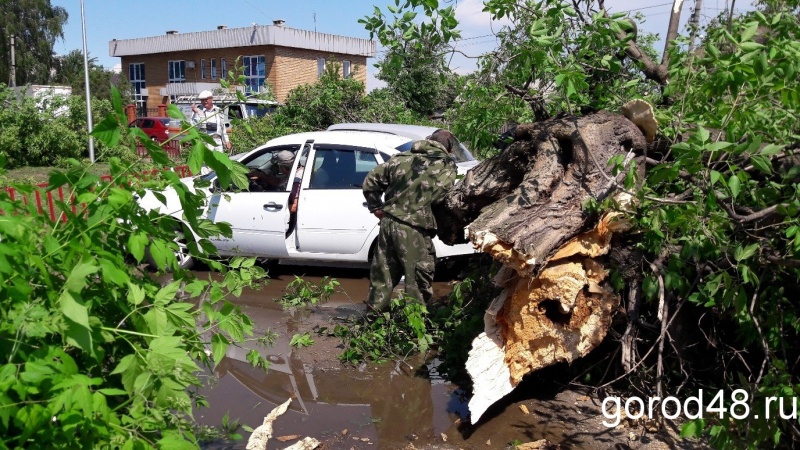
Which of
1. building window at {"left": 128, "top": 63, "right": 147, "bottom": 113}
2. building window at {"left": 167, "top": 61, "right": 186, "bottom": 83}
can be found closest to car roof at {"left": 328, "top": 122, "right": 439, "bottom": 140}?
building window at {"left": 167, "top": 61, "right": 186, "bottom": 83}

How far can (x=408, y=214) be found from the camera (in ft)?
21.6

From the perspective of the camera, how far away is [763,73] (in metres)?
3.62

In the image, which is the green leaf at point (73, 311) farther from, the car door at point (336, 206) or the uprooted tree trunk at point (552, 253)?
the car door at point (336, 206)

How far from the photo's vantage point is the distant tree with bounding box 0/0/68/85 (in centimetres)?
5631

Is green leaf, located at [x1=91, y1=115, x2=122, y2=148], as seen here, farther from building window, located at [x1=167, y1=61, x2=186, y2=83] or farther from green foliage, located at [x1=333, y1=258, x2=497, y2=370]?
building window, located at [x1=167, y1=61, x2=186, y2=83]

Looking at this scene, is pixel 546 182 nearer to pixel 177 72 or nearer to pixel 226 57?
pixel 226 57

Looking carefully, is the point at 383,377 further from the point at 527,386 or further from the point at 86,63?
the point at 86,63

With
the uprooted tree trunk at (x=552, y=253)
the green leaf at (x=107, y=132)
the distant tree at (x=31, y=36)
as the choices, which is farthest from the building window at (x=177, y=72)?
the green leaf at (x=107, y=132)

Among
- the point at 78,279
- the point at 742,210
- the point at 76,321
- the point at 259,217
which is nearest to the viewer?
the point at 76,321

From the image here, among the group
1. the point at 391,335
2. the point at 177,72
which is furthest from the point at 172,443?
Answer: the point at 177,72

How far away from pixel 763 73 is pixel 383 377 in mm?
3665

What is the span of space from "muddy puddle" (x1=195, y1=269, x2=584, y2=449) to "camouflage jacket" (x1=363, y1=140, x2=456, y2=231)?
4.19 feet

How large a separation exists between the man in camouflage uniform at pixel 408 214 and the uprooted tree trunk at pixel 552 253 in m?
1.39

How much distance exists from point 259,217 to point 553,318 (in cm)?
460
